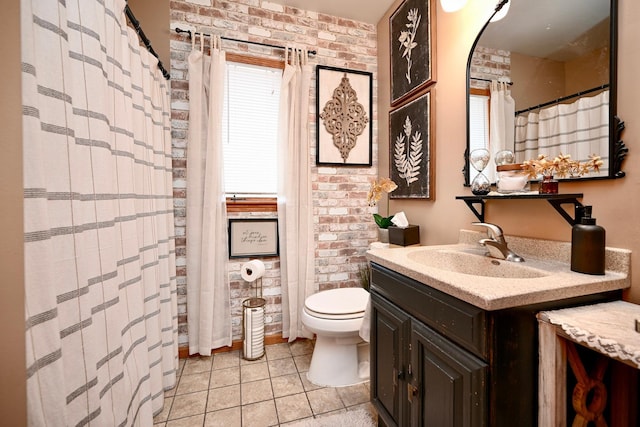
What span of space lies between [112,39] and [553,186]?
5.89 feet

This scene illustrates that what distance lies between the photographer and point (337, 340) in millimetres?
1753

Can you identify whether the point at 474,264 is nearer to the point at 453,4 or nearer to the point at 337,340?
the point at 337,340

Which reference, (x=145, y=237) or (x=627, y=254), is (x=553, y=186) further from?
(x=145, y=237)

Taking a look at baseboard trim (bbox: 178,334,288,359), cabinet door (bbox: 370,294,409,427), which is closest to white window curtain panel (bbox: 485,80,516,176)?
cabinet door (bbox: 370,294,409,427)

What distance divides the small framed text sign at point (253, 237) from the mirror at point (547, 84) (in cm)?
146

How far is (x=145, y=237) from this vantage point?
1.40 metres

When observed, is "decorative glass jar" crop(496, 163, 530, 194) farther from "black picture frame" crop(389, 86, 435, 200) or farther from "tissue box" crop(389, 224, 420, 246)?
"tissue box" crop(389, 224, 420, 246)

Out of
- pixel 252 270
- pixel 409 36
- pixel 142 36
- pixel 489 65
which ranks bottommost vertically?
pixel 252 270

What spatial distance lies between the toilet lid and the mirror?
102 centimetres

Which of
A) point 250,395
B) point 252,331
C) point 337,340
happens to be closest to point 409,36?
point 337,340

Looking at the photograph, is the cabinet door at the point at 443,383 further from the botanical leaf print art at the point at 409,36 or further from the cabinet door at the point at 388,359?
the botanical leaf print art at the point at 409,36

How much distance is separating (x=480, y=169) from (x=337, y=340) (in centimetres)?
130

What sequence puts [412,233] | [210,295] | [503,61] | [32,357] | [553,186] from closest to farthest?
1. [32,357]
2. [553,186]
3. [503,61]
4. [412,233]
5. [210,295]

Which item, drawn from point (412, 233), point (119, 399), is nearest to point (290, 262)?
point (412, 233)
